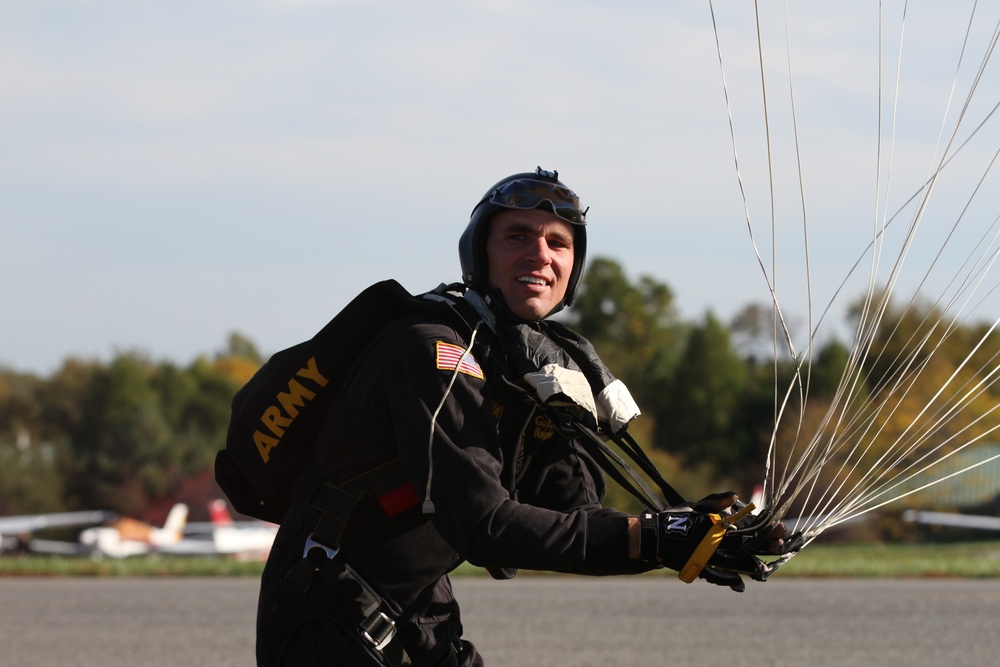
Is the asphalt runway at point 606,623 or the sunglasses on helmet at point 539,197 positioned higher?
the sunglasses on helmet at point 539,197

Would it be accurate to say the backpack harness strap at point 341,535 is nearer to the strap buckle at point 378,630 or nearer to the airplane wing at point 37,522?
the strap buckle at point 378,630

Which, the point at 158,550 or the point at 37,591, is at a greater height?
the point at 37,591

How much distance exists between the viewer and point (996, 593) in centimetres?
1200

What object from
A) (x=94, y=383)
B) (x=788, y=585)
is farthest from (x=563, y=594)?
(x=94, y=383)

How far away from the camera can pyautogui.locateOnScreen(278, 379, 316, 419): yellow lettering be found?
3.01m

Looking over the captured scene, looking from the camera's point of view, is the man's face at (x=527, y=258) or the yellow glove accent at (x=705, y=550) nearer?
the yellow glove accent at (x=705, y=550)

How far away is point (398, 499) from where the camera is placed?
2.93m

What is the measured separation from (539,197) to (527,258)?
15 cm

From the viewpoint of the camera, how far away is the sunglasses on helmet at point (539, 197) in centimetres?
310

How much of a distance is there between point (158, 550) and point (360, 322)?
37.7 m

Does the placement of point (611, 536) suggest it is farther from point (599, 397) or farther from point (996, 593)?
point (996, 593)

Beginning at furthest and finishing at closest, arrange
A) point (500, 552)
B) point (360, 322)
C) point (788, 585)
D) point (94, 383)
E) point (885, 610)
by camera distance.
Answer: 1. point (94, 383)
2. point (788, 585)
3. point (885, 610)
4. point (360, 322)
5. point (500, 552)

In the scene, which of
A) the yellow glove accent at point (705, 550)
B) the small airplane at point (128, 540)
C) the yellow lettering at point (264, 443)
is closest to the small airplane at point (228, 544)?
the small airplane at point (128, 540)

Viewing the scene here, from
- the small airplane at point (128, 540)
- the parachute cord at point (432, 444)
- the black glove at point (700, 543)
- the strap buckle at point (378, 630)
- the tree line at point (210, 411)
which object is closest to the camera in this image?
the parachute cord at point (432, 444)
